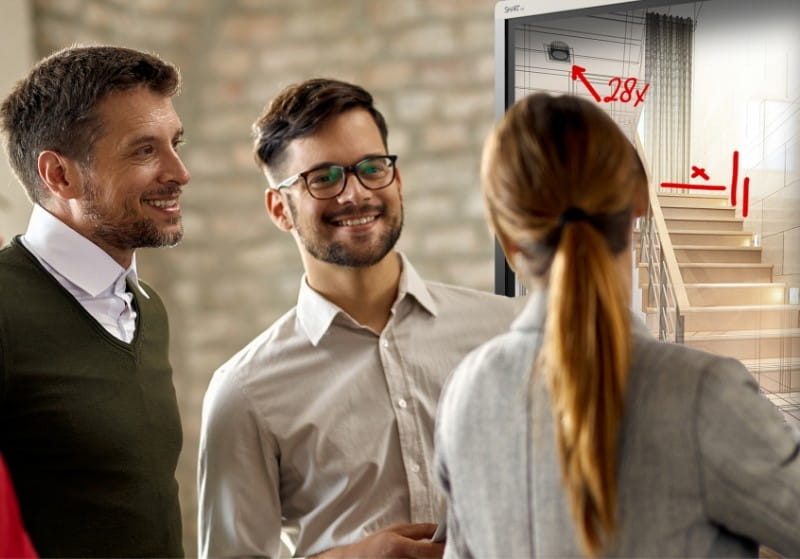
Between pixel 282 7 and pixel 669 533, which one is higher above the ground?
pixel 282 7

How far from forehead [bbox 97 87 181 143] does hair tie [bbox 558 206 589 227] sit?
1233mm

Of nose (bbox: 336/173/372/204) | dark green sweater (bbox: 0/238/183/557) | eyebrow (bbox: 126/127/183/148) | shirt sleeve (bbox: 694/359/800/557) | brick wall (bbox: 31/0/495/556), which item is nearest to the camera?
shirt sleeve (bbox: 694/359/800/557)

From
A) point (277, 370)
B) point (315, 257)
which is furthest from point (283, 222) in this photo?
point (277, 370)

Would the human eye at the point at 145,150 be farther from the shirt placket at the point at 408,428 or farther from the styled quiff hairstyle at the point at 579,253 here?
the styled quiff hairstyle at the point at 579,253

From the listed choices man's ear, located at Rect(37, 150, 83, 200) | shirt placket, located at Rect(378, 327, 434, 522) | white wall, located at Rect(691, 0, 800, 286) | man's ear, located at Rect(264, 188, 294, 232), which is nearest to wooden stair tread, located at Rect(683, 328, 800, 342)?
white wall, located at Rect(691, 0, 800, 286)

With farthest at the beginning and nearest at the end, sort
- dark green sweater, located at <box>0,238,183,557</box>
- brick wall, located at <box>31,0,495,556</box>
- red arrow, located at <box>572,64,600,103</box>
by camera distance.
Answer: brick wall, located at <box>31,0,495,556</box>, red arrow, located at <box>572,64,600,103</box>, dark green sweater, located at <box>0,238,183,557</box>

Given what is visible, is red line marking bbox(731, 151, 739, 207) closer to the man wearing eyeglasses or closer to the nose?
the man wearing eyeglasses

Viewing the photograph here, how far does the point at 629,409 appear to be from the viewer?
38.1 inches

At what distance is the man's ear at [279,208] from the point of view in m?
1.83

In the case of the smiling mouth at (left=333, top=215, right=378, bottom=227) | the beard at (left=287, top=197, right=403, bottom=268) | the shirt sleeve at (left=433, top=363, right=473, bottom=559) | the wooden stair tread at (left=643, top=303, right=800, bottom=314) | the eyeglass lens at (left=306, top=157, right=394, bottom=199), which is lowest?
the shirt sleeve at (left=433, top=363, right=473, bottom=559)

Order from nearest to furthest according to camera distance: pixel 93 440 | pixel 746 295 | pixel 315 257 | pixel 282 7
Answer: pixel 93 440 → pixel 315 257 → pixel 746 295 → pixel 282 7

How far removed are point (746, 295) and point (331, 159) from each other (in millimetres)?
926

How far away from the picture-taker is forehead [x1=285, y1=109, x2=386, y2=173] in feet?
5.75

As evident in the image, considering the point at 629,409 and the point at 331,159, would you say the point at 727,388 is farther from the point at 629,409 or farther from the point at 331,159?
the point at 331,159
